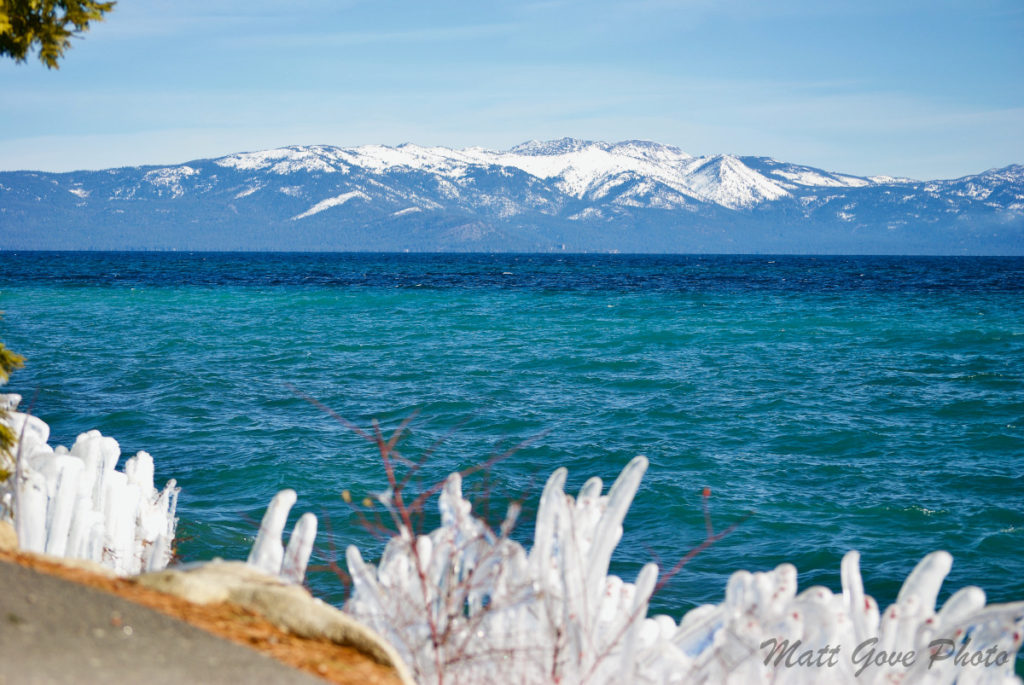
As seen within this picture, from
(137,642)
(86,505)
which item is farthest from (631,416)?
(137,642)

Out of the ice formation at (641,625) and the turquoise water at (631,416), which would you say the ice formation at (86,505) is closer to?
the turquoise water at (631,416)

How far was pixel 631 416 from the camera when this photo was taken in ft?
57.1

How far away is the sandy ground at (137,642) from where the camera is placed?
131 inches

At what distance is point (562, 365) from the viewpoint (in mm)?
24500

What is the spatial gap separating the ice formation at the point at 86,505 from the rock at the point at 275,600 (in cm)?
223

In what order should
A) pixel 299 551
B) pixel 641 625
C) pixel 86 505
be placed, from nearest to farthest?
pixel 641 625 < pixel 299 551 < pixel 86 505

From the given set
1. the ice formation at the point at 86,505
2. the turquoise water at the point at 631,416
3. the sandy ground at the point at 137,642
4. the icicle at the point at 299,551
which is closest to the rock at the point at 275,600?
the sandy ground at the point at 137,642

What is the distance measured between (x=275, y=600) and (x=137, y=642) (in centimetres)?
75

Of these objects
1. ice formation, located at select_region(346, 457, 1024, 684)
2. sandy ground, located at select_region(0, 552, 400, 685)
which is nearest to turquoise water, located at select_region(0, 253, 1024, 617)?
sandy ground, located at select_region(0, 552, 400, 685)

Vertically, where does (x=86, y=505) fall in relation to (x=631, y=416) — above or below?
above

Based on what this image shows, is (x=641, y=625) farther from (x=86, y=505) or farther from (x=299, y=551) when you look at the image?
(x=86, y=505)

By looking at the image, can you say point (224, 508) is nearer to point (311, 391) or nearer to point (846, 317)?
point (311, 391)

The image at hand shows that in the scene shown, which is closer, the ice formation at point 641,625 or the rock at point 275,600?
the rock at point 275,600

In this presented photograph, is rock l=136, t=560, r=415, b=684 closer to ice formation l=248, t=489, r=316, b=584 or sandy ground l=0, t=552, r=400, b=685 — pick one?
sandy ground l=0, t=552, r=400, b=685
